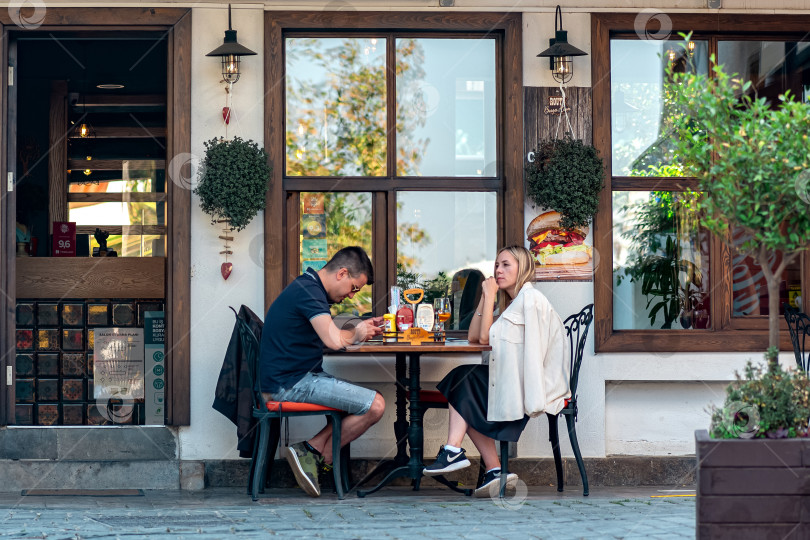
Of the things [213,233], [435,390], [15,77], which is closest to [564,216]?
[435,390]

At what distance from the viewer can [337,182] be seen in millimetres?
6246

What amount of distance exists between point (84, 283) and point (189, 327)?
1.62m

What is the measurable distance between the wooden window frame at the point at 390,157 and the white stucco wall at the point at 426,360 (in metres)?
0.06

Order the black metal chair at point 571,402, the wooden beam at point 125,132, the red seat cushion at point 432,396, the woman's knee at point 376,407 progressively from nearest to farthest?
the woman's knee at point 376,407 → the black metal chair at point 571,402 → the red seat cushion at point 432,396 → the wooden beam at point 125,132

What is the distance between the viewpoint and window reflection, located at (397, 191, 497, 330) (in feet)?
20.6

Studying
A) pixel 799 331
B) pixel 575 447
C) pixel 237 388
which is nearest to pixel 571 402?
pixel 575 447

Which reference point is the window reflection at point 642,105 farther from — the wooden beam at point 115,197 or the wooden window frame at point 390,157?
the wooden beam at point 115,197

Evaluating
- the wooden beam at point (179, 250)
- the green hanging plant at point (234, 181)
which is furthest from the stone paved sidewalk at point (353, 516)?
the green hanging plant at point (234, 181)

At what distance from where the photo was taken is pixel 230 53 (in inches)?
231

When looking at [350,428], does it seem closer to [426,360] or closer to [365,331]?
[365,331]

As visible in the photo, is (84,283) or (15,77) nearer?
(15,77)

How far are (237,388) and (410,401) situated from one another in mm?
1008

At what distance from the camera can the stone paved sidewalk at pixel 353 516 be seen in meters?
4.41

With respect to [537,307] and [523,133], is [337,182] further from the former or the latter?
[537,307]
